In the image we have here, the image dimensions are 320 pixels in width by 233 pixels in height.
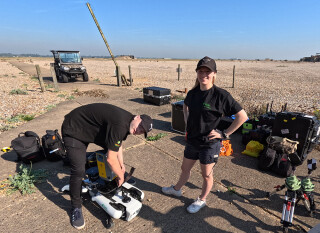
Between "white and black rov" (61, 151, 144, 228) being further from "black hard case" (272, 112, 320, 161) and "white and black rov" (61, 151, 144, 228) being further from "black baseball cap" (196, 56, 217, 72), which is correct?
"black hard case" (272, 112, 320, 161)

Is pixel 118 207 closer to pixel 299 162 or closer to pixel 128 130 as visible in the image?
pixel 128 130

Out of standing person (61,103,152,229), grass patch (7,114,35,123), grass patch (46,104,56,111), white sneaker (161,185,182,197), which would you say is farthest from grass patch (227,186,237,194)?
grass patch (46,104,56,111)

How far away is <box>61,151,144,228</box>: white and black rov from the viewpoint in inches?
97.3

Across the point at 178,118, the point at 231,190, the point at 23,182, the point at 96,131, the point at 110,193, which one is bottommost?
the point at 231,190

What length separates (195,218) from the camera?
2.60 meters

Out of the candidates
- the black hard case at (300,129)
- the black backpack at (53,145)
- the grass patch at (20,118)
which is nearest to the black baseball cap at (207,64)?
the black hard case at (300,129)

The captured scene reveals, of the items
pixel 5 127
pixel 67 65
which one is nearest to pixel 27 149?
pixel 5 127

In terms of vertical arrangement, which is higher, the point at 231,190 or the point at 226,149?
the point at 226,149

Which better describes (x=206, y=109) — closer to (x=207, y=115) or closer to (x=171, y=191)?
(x=207, y=115)

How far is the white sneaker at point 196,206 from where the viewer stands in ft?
8.73

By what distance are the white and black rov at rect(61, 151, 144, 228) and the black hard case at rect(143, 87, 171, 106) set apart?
205 inches

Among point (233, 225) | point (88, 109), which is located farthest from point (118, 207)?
point (233, 225)

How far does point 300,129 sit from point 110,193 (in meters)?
3.56

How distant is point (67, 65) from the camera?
14734 millimetres
